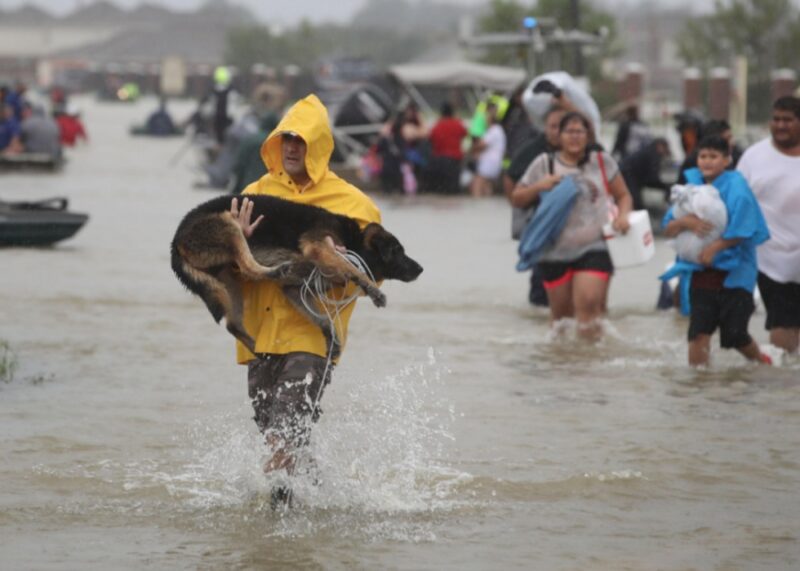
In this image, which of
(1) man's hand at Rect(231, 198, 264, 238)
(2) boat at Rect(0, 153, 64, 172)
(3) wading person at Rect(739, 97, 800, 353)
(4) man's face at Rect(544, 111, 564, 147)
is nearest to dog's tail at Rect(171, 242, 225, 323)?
(1) man's hand at Rect(231, 198, 264, 238)

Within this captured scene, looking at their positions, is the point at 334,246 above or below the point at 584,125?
above

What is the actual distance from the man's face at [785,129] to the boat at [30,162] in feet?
70.3

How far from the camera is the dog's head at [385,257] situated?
668cm

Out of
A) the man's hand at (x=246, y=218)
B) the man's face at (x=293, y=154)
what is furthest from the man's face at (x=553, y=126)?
the man's hand at (x=246, y=218)

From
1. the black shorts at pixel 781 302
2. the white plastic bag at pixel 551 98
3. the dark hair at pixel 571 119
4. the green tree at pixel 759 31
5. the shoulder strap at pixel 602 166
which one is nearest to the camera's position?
the black shorts at pixel 781 302

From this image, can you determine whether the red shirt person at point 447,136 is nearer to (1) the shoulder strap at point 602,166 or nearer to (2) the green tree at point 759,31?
(1) the shoulder strap at point 602,166

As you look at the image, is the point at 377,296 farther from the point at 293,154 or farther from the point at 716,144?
the point at 716,144

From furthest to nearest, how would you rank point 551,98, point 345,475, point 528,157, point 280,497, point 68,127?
point 68,127
point 551,98
point 528,157
point 345,475
point 280,497

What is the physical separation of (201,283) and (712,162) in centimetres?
440

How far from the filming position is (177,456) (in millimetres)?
8203

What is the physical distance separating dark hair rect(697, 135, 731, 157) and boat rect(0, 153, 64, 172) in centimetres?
2148

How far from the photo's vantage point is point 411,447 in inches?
326

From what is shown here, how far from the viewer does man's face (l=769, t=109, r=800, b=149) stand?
34.0 ft

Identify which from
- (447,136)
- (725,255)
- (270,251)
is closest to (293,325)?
(270,251)
